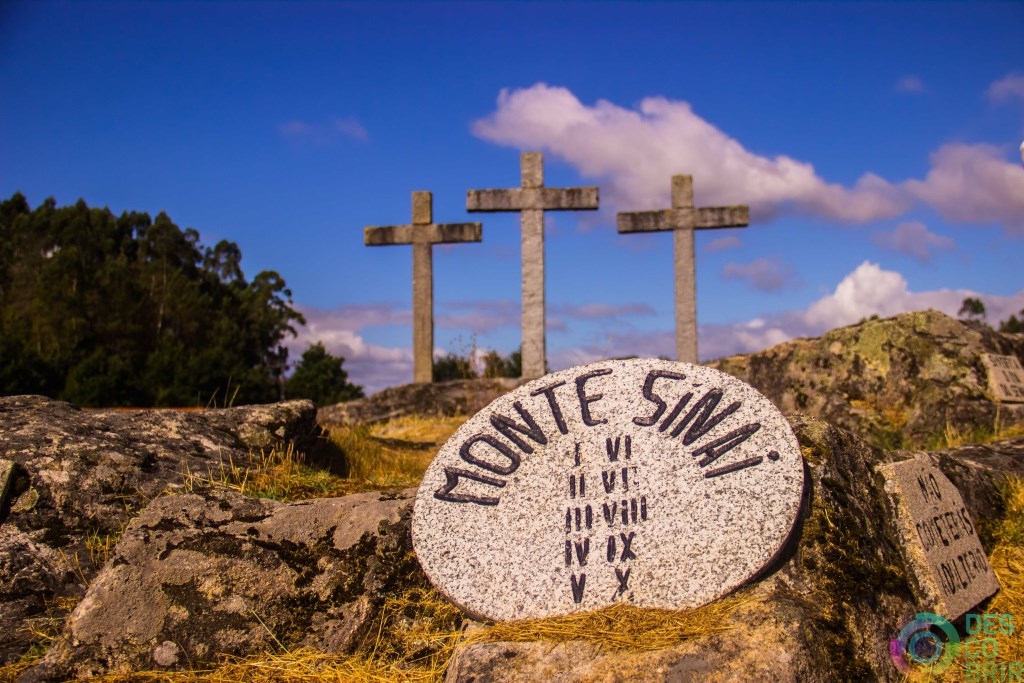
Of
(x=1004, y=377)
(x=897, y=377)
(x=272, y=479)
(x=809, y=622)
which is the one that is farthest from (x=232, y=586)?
(x=1004, y=377)

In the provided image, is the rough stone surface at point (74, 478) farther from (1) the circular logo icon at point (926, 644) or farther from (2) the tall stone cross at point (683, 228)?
(2) the tall stone cross at point (683, 228)

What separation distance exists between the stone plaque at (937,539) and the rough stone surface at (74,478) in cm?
299

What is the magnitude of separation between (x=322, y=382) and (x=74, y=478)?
17.8m

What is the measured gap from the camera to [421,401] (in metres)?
10.2

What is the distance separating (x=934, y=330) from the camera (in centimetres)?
688

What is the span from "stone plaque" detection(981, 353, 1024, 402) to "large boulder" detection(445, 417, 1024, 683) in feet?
12.1

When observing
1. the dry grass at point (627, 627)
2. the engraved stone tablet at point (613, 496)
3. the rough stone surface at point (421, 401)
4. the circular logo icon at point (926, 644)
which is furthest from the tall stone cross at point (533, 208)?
the dry grass at point (627, 627)

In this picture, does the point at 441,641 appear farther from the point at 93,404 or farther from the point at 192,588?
the point at 93,404

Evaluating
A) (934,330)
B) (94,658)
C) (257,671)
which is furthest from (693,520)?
(934,330)

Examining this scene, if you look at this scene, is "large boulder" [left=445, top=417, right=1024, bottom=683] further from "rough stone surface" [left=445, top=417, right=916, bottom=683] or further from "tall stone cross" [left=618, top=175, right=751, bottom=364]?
"tall stone cross" [left=618, top=175, right=751, bottom=364]

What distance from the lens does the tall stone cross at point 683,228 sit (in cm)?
1113

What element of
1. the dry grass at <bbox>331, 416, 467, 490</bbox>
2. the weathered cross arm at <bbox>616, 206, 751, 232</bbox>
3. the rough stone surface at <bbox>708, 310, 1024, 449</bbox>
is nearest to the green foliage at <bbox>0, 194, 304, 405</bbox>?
the weathered cross arm at <bbox>616, 206, 751, 232</bbox>

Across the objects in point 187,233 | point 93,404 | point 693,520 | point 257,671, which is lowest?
point 257,671

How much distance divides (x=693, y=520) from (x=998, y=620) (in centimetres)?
141
